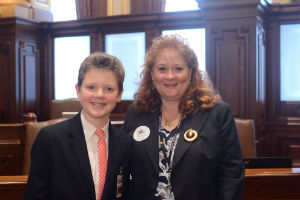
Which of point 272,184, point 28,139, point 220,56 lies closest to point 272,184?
point 272,184

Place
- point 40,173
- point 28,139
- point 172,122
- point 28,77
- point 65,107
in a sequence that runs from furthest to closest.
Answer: point 28,77, point 65,107, point 28,139, point 172,122, point 40,173

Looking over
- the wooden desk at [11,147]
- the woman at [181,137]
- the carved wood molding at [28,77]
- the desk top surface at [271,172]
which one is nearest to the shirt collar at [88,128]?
the woman at [181,137]

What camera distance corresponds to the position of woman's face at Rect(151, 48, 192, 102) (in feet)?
5.88

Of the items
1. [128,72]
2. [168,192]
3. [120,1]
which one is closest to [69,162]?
[168,192]

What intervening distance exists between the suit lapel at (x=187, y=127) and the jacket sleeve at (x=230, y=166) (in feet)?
0.33

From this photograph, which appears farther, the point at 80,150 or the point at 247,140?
the point at 247,140

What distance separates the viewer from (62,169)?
150 centimetres

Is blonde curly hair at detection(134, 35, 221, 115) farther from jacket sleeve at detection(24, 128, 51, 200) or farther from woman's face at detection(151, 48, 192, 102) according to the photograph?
jacket sleeve at detection(24, 128, 51, 200)

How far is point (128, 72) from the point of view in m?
5.94

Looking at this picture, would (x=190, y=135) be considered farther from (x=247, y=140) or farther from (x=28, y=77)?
(x=28, y=77)

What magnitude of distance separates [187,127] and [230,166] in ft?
0.90

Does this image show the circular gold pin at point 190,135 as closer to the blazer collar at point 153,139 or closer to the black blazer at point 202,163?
the black blazer at point 202,163

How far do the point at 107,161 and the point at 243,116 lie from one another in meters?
2.98

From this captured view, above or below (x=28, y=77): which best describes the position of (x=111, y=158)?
below
